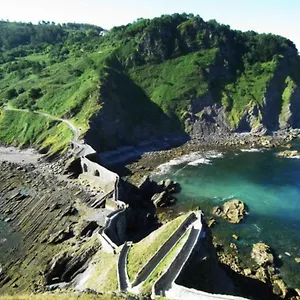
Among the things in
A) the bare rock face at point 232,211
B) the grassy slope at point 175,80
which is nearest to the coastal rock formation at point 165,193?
the bare rock face at point 232,211

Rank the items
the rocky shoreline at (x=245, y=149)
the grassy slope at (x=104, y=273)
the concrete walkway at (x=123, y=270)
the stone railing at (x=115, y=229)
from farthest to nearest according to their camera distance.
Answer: the stone railing at (x=115, y=229), the rocky shoreline at (x=245, y=149), the grassy slope at (x=104, y=273), the concrete walkway at (x=123, y=270)

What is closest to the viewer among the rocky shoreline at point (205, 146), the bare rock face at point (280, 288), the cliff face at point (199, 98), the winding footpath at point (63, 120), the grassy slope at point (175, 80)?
the bare rock face at point (280, 288)

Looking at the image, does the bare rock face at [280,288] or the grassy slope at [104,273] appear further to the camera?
the bare rock face at [280,288]

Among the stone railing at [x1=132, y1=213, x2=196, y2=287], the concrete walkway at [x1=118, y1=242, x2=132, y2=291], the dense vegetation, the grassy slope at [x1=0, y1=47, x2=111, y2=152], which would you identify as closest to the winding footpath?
the grassy slope at [x1=0, y1=47, x2=111, y2=152]

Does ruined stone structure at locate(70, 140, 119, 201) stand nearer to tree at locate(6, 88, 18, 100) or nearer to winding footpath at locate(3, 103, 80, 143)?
winding footpath at locate(3, 103, 80, 143)

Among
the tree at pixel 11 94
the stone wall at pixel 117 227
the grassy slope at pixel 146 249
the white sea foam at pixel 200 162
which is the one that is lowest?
the white sea foam at pixel 200 162

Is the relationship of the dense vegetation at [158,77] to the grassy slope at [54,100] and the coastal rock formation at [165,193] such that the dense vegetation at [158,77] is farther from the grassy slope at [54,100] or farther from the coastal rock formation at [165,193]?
the coastal rock formation at [165,193]

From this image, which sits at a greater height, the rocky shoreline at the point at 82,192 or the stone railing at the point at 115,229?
the stone railing at the point at 115,229
